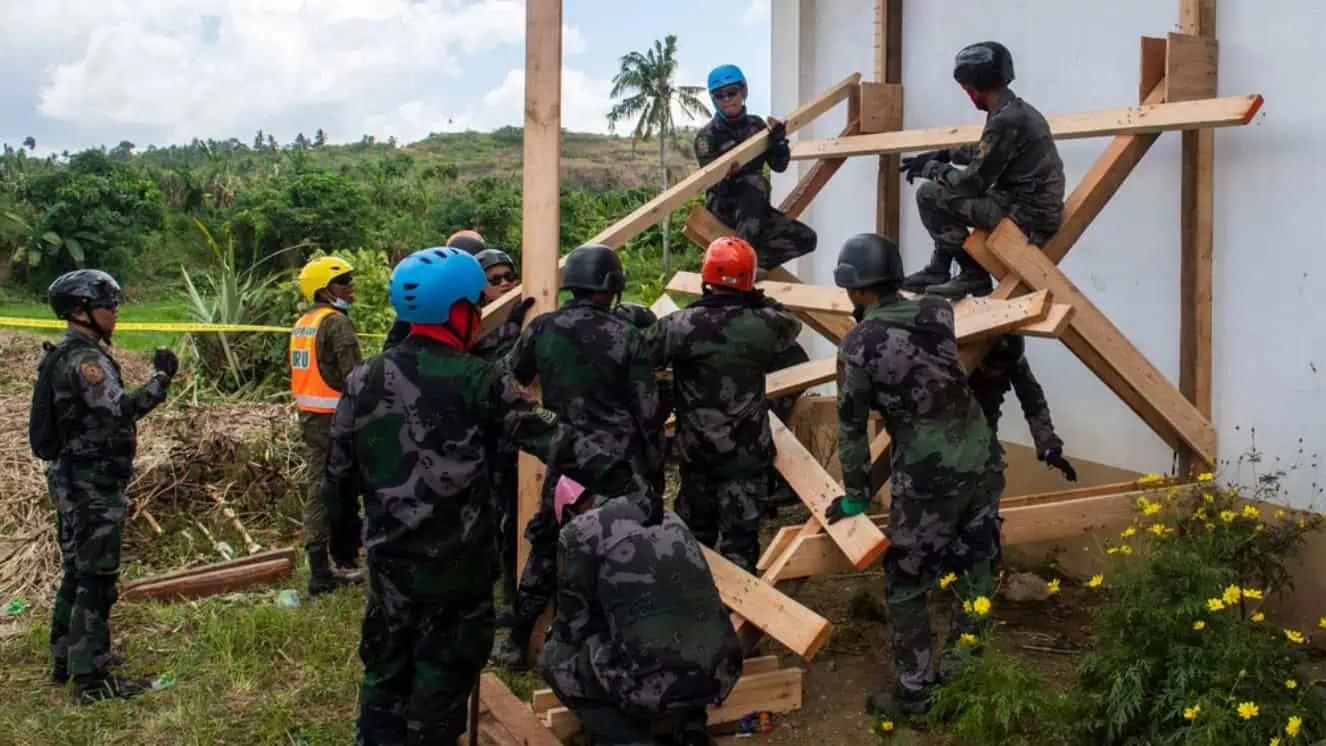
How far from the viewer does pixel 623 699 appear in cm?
396

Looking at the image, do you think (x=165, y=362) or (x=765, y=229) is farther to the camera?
(x=765, y=229)


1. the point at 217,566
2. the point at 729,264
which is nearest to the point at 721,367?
the point at 729,264

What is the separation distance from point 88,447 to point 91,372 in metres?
0.37

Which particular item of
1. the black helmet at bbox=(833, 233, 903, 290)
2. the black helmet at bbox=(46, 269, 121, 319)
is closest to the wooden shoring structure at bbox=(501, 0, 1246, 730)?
the black helmet at bbox=(833, 233, 903, 290)

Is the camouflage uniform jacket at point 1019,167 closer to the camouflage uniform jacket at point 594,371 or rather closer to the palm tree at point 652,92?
the camouflage uniform jacket at point 594,371

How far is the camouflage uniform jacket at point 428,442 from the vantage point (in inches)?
157

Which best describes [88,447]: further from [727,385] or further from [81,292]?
[727,385]

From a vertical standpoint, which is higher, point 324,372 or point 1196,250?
point 1196,250

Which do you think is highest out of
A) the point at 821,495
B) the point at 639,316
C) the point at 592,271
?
the point at 592,271

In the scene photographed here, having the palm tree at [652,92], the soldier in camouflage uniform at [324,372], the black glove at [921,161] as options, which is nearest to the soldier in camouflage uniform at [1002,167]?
the black glove at [921,161]

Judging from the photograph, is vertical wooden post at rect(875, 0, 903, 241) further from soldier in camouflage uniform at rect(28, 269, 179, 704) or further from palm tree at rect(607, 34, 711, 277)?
palm tree at rect(607, 34, 711, 277)

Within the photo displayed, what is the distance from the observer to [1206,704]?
3.99 m

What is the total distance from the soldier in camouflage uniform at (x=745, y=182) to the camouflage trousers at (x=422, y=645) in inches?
149

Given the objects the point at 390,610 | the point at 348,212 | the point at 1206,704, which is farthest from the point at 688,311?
the point at 348,212
